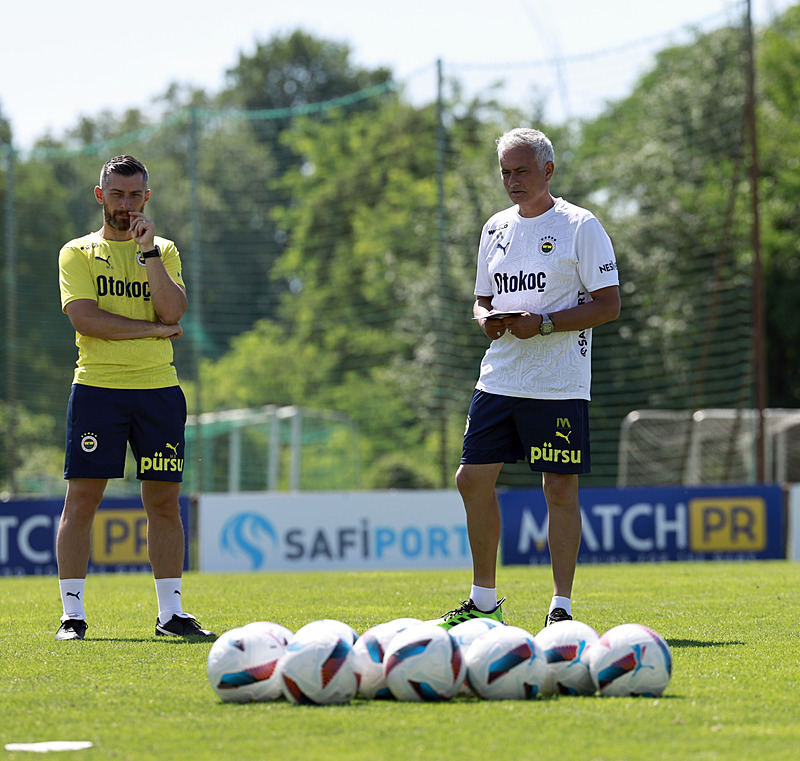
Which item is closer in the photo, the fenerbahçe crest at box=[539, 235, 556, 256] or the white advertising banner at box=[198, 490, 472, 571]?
the fenerbahçe crest at box=[539, 235, 556, 256]

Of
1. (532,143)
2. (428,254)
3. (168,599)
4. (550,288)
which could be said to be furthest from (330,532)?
(428,254)

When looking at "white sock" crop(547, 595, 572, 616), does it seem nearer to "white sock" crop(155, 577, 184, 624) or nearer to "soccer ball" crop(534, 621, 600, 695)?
"soccer ball" crop(534, 621, 600, 695)

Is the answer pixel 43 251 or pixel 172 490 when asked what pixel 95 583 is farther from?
pixel 43 251

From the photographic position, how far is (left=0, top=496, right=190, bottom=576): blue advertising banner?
13070 millimetres

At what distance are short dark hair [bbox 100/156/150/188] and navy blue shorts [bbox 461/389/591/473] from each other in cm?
182

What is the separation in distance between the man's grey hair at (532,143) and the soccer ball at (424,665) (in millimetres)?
2450

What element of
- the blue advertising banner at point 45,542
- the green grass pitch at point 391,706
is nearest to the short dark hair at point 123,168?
the green grass pitch at point 391,706

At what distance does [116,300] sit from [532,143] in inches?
78.1

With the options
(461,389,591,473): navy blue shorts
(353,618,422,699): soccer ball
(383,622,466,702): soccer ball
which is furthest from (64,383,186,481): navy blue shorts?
(383,622,466,702): soccer ball

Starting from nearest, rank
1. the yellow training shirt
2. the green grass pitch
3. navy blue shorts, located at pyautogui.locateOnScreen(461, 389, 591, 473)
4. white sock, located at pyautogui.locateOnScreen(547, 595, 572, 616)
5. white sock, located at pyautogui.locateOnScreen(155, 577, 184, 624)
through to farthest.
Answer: the green grass pitch
white sock, located at pyautogui.locateOnScreen(547, 595, 572, 616)
navy blue shorts, located at pyautogui.locateOnScreen(461, 389, 591, 473)
white sock, located at pyautogui.locateOnScreen(155, 577, 184, 624)
the yellow training shirt

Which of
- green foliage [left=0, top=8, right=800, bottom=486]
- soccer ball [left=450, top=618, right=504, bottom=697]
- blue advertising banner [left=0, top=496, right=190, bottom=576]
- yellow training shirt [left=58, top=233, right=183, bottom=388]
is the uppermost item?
green foliage [left=0, top=8, right=800, bottom=486]

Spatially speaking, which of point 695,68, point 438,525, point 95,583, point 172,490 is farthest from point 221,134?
point 172,490

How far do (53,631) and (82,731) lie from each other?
2527 millimetres

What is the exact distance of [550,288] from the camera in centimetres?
548
